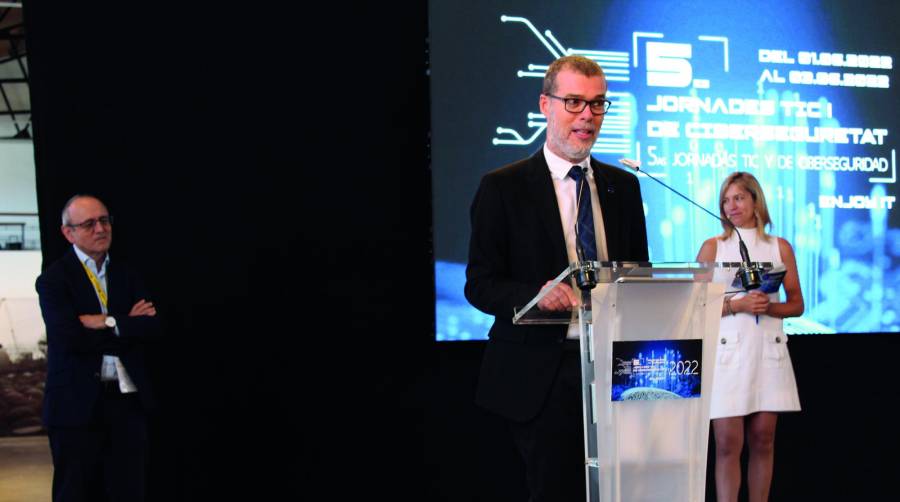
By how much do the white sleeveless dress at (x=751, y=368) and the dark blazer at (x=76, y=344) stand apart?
2438mm

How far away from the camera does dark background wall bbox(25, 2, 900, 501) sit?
394cm

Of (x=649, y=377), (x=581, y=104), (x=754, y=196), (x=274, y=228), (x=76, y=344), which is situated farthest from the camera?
(x=274, y=228)

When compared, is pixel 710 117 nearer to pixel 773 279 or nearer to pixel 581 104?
pixel 773 279

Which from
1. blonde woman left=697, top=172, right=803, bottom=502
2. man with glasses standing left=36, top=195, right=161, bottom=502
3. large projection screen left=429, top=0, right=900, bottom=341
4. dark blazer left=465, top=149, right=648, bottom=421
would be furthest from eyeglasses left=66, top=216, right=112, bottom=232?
blonde woman left=697, top=172, right=803, bottom=502

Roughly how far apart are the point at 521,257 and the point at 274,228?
2223mm

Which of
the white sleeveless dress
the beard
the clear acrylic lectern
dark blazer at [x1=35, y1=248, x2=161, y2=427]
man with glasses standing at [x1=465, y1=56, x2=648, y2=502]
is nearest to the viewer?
the clear acrylic lectern

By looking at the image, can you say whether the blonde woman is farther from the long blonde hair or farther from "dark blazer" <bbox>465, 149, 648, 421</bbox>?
"dark blazer" <bbox>465, 149, 648, 421</bbox>

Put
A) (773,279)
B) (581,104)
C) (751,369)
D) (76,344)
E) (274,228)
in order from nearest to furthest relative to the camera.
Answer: (581,104), (76,344), (773,279), (751,369), (274,228)

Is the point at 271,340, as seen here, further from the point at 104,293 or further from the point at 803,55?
the point at 803,55

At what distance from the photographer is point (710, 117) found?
14.4 feet

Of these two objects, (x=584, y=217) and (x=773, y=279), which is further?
(x=773, y=279)

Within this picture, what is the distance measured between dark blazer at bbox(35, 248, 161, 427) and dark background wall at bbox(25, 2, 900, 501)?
0.45 meters

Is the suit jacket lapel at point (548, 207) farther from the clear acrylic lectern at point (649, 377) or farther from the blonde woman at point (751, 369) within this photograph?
the blonde woman at point (751, 369)

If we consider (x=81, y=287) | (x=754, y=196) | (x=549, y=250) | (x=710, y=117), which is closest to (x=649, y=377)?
(x=549, y=250)
